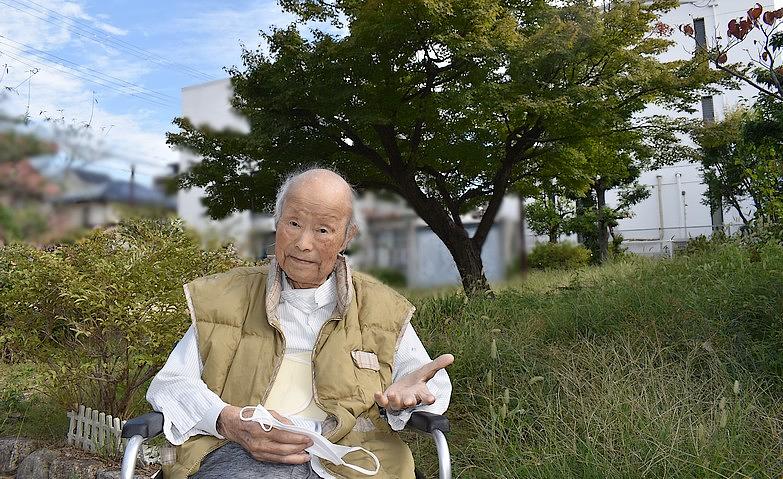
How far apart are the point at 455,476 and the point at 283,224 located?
130cm

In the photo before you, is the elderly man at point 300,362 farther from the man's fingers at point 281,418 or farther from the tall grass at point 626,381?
the tall grass at point 626,381

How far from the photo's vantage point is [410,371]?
71.4 inches

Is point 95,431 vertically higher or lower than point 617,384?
lower

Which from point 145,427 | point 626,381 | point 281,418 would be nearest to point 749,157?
point 626,381

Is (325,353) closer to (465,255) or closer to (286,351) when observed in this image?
(286,351)

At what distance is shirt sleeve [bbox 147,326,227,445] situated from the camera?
5.40ft

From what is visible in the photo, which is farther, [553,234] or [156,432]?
[553,234]

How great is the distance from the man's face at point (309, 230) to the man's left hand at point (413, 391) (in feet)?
1.34

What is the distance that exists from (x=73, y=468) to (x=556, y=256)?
466 inches

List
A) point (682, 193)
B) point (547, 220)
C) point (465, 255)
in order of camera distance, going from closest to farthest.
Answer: point (465, 255) → point (547, 220) → point (682, 193)

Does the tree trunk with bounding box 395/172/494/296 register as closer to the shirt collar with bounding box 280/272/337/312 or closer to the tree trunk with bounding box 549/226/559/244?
the shirt collar with bounding box 280/272/337/312

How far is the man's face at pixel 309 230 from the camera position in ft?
5.95

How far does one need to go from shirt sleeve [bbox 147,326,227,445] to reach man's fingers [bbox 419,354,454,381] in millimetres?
496

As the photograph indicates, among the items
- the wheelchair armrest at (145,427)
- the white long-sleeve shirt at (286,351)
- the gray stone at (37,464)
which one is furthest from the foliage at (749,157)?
the gray stone at (37,464)
